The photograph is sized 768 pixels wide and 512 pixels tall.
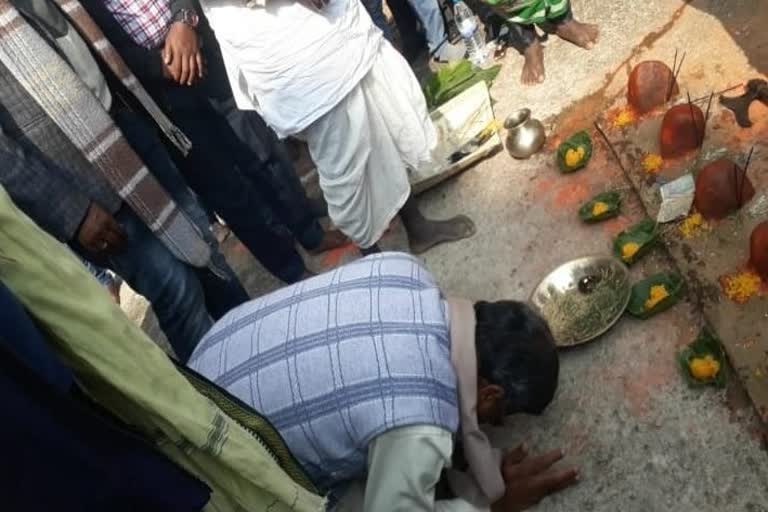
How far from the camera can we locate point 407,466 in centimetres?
188

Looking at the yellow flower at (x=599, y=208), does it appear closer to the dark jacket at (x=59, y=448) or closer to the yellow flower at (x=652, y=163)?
the yellow flower at (x=652, y=163)

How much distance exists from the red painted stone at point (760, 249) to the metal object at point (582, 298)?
0.45 m

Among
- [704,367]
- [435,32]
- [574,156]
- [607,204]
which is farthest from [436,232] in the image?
[435,32]

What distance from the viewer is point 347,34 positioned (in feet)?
9.29

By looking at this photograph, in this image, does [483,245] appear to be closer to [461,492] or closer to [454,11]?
[461,492]

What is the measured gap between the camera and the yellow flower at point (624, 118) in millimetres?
3414

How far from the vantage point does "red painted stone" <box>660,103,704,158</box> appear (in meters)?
3.00

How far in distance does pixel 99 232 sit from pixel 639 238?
2.03m

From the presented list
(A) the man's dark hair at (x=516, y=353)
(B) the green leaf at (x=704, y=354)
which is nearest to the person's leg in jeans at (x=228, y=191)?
(A) the man's dark hair at (x=516, y=353)

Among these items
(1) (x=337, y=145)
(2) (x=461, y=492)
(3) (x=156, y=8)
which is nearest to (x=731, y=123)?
(1) (x=337, y=145)

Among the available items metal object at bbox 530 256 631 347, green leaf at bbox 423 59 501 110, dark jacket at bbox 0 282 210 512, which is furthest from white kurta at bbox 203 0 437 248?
dark jacket at bbox 0 282 210 512

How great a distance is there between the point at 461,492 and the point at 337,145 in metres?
1.45

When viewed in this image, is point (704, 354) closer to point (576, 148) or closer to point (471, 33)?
point (576, 148)

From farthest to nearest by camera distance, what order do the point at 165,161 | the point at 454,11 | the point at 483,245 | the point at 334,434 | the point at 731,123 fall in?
the point at 454,11
the point at 483,245
the point at 731,123
the point at 165,161
the point at 334,434
